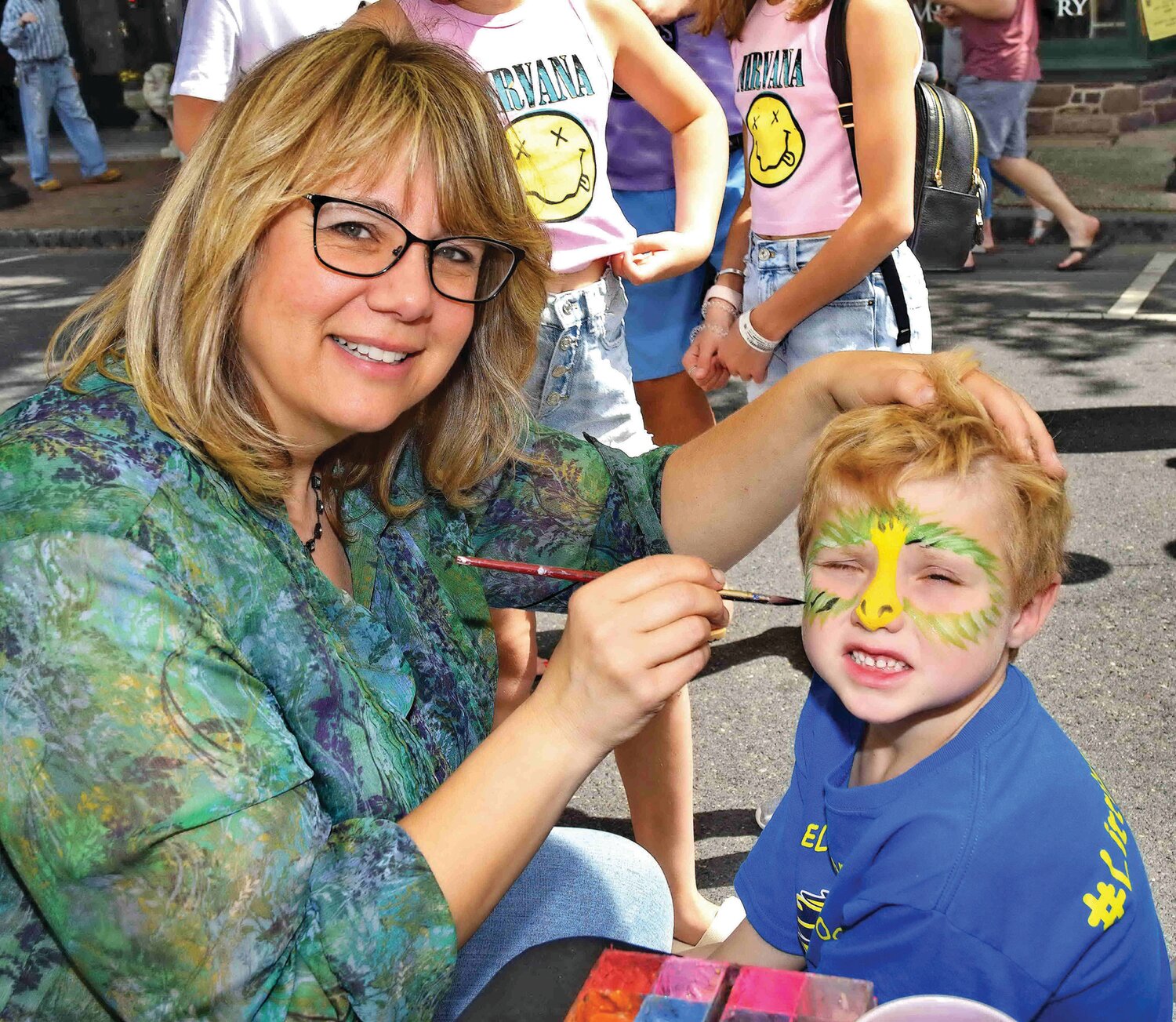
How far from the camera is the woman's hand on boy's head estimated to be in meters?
1.57

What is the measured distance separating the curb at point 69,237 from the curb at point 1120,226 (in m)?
6.76

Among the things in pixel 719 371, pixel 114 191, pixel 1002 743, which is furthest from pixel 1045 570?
pixel 114 191

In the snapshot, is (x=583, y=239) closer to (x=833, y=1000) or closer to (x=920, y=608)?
(x=920, y=608)


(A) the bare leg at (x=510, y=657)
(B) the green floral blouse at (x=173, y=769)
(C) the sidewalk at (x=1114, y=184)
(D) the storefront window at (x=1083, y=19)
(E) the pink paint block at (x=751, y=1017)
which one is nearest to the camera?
(E) the pink paint block at (x=751, y=1017)

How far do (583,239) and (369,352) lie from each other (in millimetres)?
1060

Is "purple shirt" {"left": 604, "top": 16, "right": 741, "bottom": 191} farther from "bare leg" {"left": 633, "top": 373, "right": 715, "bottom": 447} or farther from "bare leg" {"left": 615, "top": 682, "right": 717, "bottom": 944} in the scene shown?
"bare leg" {"left": 615, "top": 682, "right": 717, "bottom": 944}

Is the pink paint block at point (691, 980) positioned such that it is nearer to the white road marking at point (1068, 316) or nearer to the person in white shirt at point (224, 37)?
the person in white shirt at point (224, 37)

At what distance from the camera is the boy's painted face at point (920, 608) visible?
1.50 m

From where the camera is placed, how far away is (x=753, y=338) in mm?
2691

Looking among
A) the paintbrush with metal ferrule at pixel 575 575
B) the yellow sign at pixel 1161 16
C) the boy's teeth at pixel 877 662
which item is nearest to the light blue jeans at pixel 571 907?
the paintbrush with metal ferrule at pixel 575 575

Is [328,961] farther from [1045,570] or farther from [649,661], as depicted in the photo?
[1045,570]

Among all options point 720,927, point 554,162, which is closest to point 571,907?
point 720,927

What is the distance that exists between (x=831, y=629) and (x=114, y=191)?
1244 cm

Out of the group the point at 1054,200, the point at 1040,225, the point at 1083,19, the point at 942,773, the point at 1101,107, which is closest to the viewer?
the point at 942,773
